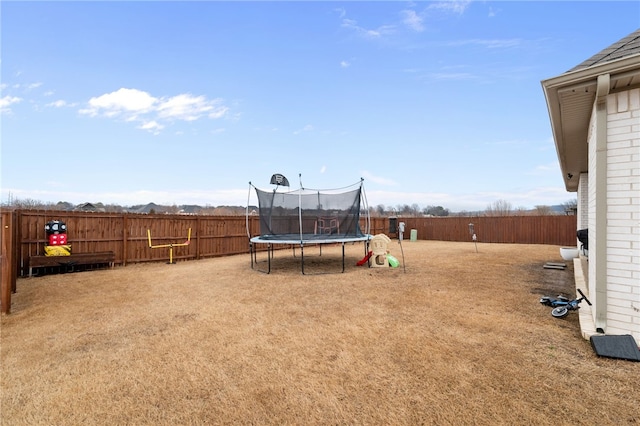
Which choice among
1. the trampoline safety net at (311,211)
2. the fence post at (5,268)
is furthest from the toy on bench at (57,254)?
the trampoline safety net at (311,211)

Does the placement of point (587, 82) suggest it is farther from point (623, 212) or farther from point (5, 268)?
point (5, 268)

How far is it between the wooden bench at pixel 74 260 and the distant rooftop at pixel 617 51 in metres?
9.33

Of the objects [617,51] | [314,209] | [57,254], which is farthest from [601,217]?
[57,254]

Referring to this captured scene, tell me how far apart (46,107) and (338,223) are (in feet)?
26.6

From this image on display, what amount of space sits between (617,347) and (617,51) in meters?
2.64

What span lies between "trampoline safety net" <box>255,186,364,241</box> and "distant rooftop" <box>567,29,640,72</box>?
525cm

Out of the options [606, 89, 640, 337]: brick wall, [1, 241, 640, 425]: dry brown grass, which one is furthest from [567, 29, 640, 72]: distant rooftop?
[1, 241, 640, 425]: dry brown grass

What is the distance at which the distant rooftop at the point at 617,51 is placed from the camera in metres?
2.61

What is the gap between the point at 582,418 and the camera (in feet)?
5.45

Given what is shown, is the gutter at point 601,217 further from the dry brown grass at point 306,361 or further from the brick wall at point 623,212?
the dry brown grass at point 306,361

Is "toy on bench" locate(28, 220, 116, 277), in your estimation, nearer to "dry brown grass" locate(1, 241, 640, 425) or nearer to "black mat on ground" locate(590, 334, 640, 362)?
"dry brown grass" locate(1, 241, 640, 425)

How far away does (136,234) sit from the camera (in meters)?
8.33

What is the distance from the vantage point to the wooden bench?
6406mm

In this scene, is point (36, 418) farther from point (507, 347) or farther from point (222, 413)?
point (507, 347)
